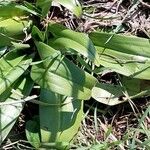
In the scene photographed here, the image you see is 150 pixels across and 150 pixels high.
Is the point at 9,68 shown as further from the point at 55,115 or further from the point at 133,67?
the point at 133,67

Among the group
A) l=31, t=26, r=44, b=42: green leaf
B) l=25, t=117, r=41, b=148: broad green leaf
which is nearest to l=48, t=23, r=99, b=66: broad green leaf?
l=31, t=26, r=44, b=42: green leaf

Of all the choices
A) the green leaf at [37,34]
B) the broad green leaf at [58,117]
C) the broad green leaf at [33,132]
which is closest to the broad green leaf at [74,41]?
the green leaf at [37,34]

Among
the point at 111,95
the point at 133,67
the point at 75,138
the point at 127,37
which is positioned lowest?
the point at 75,138

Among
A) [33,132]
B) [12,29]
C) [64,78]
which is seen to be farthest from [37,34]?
[33,132]

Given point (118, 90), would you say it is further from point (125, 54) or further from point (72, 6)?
point (72, 6)

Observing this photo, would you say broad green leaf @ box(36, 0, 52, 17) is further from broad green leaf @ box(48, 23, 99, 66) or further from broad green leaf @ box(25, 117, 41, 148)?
broad green leaf @ box(25, 117, 41, 148)

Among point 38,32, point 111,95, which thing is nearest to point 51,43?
point 38,32
